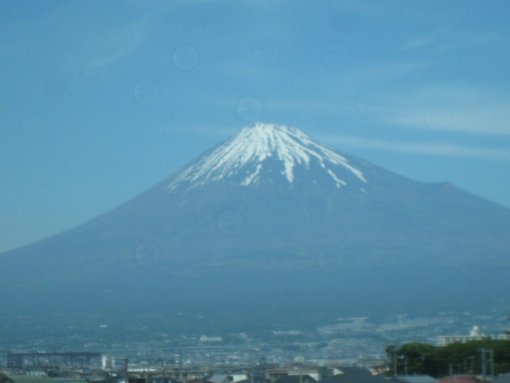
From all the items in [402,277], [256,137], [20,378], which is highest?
[256,137]

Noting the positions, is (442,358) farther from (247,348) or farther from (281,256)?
(281,256)

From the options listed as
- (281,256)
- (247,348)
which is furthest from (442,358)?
(281,256)

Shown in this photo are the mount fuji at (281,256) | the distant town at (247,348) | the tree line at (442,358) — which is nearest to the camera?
the tree line at (442,358)

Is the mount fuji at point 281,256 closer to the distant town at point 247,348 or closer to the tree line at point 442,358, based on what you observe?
the distant town at point 247,348

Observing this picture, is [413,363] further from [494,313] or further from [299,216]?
[299,216]

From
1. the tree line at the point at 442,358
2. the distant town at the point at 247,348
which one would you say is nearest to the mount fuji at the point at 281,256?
the distant town at the point at 247,348

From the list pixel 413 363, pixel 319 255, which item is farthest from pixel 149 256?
pixel 413 363

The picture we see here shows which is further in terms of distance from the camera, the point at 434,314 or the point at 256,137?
the point at 256,137

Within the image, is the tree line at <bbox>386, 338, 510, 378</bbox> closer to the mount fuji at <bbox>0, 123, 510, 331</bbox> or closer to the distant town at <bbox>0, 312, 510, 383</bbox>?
the distant town at <bbox>0, 312, 510, 383</bbox>
